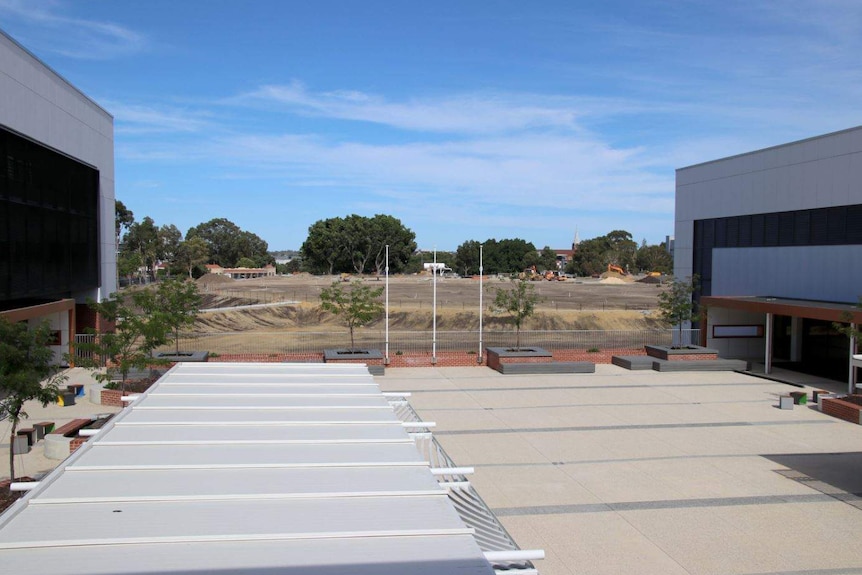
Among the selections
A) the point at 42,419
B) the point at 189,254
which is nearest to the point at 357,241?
the point at 189,254

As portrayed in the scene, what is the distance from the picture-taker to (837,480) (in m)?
14.2

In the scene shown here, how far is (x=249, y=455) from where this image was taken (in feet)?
27.3

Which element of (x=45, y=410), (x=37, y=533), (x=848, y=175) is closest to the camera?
(x=37, y=533)

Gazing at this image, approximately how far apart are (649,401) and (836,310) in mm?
6948

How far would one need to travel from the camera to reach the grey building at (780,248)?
26109 mm

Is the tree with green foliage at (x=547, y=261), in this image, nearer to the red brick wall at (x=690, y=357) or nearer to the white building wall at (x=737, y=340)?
the white building wall at (x=737, y=340)

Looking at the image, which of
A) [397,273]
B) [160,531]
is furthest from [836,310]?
[397,273]

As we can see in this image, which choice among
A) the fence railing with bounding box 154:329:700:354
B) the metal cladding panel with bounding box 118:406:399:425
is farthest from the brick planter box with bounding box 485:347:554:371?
the metal cladding panel with bounding box 118:406:399:425

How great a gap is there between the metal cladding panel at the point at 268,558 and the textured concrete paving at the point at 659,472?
4.88 m

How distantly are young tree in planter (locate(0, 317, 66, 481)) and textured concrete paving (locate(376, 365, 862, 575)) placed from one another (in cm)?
832

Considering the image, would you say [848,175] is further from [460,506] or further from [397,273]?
[397,273]

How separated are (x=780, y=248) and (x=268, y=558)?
29.0 m

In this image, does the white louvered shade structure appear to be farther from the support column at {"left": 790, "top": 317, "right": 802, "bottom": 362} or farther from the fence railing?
the fence railing

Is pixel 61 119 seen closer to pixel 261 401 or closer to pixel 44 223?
pixel 44 223
